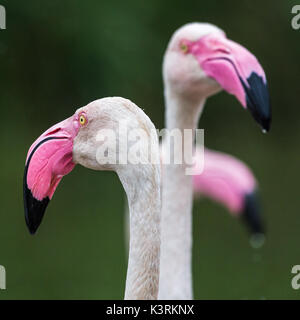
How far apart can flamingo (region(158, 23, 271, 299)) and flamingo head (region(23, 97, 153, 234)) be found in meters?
0.70

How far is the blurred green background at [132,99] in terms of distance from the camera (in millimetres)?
6094

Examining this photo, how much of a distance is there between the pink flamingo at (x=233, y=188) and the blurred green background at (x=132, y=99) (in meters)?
1.24

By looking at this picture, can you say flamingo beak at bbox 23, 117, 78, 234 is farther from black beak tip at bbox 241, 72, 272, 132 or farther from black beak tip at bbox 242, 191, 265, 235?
black beak tip at bbox 242, 191, 265, 235

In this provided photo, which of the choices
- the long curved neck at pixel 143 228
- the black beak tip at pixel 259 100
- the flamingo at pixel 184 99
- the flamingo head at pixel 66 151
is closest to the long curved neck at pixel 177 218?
the flamingo at pixel 184 99

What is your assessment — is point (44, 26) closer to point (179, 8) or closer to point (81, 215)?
point (179, 8)

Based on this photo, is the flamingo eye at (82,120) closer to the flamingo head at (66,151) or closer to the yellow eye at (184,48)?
the flamingo head at (66,151)

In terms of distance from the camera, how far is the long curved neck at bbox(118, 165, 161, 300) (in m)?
1.90

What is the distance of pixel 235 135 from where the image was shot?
8797 millimetres

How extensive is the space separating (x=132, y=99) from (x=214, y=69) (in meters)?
5.49

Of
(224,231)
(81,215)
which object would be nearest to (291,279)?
(224,231)

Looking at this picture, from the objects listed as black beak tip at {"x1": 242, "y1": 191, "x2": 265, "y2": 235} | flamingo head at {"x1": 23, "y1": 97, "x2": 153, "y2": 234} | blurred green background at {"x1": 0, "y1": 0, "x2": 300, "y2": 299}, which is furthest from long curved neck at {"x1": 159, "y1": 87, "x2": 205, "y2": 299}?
blurred green background at {"x1": 0, "y1": 0, "x2": 300, "y2": 299}

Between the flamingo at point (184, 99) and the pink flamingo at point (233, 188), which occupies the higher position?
the pink flamingo at point (233, 188)
